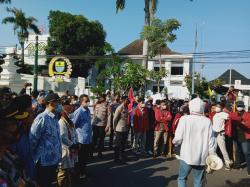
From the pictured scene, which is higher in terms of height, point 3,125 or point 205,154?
point 3,125

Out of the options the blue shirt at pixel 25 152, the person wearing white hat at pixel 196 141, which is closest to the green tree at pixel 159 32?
the person wearing white hat at pixel 196 141

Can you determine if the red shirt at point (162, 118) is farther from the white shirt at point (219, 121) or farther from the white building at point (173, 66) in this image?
the white building at point (173, 66)

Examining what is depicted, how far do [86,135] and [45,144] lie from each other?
9.41ft

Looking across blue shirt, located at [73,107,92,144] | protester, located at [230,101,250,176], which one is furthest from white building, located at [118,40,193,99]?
blue shirt, located at [73,107,92,144]

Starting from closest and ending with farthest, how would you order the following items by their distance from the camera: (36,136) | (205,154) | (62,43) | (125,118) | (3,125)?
(3,125), (36,136), (205,154), (125,118), (62,43)

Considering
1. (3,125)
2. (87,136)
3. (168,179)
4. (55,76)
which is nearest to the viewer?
(3,125)

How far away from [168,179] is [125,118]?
2543 millimetres

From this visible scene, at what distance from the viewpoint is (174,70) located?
49688 mm

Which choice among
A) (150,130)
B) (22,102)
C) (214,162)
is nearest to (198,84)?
(150,130)

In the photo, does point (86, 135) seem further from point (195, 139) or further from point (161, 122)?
point (161, 122)

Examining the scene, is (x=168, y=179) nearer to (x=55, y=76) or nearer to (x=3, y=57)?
(x=55, y=76)

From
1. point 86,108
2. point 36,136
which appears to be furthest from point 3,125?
point 86,108

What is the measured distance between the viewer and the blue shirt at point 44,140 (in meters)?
5.28

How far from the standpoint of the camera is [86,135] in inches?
322
